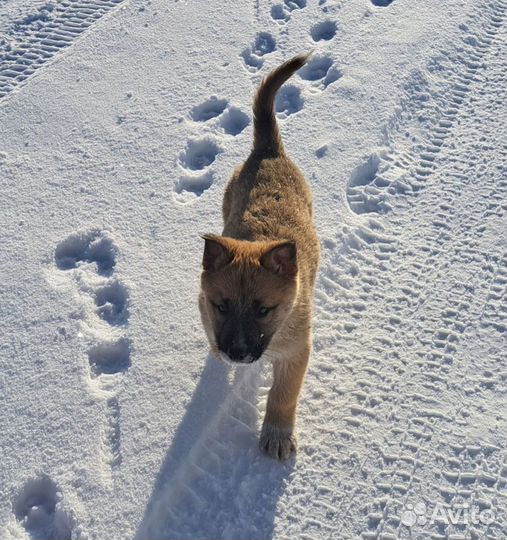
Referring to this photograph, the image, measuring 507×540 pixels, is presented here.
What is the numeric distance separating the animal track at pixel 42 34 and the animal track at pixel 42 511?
3618mm

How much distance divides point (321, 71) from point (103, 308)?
9.55 ft

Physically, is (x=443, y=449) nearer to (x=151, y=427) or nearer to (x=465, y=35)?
(x=151, y=427)

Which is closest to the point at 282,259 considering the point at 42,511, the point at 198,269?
the point at 198,269

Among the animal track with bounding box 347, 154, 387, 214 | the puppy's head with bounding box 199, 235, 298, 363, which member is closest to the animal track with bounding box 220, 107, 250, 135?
the animal track with bounding box 347, 154, 387, 214

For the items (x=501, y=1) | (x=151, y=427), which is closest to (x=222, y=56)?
(x=501, y=1)

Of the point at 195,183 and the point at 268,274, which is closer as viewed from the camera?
the point at 268,274

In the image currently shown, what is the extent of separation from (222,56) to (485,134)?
234cm

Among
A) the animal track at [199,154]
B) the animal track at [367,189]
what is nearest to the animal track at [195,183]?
the animal track at [199,154]

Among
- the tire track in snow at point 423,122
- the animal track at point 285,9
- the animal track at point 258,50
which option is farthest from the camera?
the animal track at point 285,9

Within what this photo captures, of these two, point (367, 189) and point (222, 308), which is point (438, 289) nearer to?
point (367, 189)

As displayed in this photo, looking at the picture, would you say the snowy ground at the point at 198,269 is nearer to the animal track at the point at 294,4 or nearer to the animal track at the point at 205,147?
the animal track at the point at 205,147

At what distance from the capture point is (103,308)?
423 centimetres

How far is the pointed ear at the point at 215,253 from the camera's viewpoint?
3.27 meters

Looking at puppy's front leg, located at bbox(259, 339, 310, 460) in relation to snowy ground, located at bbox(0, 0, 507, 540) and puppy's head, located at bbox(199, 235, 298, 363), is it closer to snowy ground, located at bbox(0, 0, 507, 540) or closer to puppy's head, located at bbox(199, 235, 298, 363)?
snowy ground, located at bbox(0, 0, 507, 540)
